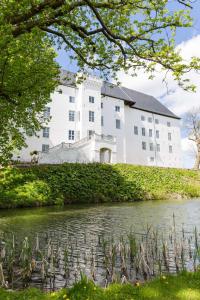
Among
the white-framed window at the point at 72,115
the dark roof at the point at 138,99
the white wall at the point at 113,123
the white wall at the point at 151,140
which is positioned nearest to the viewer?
the white-framed window at the point at 72,115

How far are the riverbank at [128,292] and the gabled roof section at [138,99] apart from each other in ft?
157

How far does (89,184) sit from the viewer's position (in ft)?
101

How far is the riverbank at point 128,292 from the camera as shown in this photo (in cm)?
461

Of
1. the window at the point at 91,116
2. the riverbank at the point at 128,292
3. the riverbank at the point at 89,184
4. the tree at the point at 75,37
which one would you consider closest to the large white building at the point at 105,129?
the window at the point at 91,116

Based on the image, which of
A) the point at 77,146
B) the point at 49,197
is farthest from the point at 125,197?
the point at 77,146

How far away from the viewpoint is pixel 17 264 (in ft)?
25.7

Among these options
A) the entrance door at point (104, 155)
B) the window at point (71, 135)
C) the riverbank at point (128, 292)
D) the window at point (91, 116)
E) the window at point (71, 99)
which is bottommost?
the riverbank at point (128, 292)

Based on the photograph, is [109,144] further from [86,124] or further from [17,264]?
[17,264]

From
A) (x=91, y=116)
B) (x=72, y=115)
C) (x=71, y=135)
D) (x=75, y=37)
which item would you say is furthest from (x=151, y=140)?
(x=75, y=37)

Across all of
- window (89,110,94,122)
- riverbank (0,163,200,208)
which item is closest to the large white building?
window (89,110,94,122)

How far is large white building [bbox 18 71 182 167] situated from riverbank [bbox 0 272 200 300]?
3161cm

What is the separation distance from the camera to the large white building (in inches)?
1634

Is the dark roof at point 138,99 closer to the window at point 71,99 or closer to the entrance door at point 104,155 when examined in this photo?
the window at point 71,99

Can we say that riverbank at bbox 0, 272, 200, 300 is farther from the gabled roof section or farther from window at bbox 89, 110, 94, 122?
the gabled roof section
